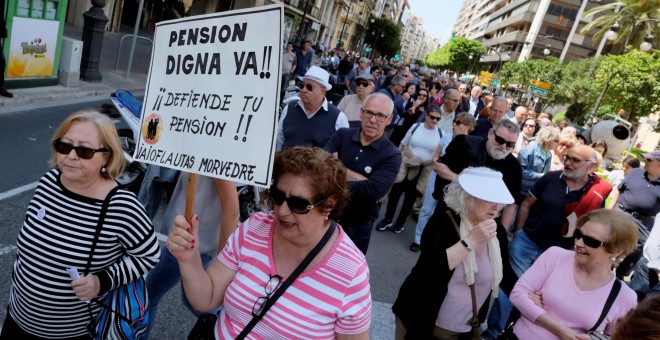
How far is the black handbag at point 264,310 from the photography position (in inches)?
68.1

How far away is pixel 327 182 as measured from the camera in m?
1.81

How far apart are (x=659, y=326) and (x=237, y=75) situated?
5.34 feet

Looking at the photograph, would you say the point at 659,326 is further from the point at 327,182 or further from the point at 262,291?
the point at 262,291

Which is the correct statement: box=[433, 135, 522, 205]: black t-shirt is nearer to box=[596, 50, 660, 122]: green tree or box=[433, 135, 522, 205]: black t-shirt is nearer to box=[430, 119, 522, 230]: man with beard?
box=[430, 119, 522, 230]: man with beard

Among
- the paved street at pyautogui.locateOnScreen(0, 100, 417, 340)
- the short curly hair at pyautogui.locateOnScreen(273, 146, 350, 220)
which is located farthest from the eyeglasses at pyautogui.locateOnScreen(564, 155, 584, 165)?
the short curly hair at pyautogui.locateOnScreen(273, 146, 350, 220)

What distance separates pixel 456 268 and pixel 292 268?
3.98ft

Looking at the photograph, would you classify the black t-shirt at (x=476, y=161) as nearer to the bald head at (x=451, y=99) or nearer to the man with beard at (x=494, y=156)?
the man with beard at (x=494, y=156)

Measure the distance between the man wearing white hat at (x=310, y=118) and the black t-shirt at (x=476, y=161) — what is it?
48.6 inches

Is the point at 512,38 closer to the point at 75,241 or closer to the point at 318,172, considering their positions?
the point at 318,172

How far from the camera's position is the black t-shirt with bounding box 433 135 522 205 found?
4.35m

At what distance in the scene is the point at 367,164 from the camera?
11.5 ft

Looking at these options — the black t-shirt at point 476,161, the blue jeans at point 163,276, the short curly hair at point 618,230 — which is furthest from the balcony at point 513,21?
the blue jeans at point 163,276

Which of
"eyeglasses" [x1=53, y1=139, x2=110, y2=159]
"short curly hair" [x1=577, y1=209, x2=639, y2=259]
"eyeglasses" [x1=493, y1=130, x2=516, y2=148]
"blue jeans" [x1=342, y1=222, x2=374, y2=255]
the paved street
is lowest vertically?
the paved street

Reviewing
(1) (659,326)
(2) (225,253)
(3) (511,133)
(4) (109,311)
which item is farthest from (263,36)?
(3) (511,133)
